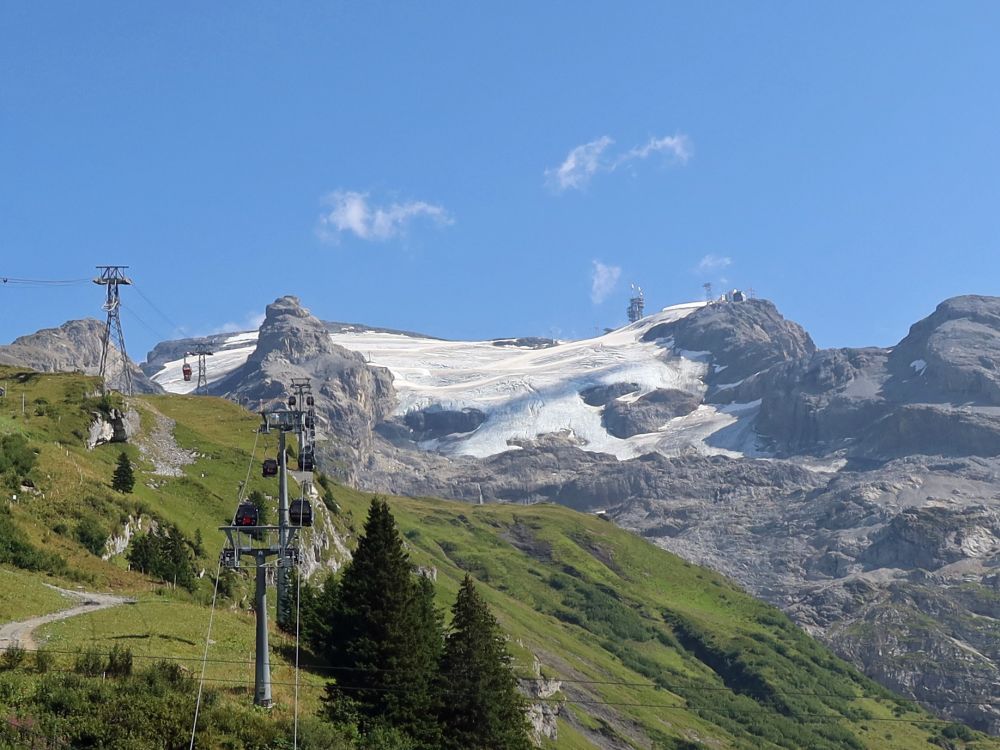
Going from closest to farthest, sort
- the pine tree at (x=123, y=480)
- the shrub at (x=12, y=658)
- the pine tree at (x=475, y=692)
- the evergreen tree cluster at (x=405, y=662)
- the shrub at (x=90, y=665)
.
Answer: the shrub at (x=12, y=658) → the shrub at (x=90, y=665) → the evergreen tree cluster at (x=405, y=662) → the pine tree at (x=475, y=692) → the pine tree at (x=123, y=480)

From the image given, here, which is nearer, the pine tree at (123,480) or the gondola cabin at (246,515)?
the gondola cabin at (246,515)

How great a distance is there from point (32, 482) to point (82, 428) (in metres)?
32.0

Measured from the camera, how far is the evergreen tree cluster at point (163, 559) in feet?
244

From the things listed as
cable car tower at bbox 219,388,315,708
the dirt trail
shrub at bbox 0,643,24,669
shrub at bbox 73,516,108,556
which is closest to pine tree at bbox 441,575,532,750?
cable car tower at bbox 219,388,315,708

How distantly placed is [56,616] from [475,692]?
18.6 metres

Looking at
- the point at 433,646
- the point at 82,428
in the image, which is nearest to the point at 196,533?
the point at 82,428

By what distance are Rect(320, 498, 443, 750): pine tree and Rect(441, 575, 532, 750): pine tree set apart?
0.98 metres

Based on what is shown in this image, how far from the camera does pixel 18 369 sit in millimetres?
139625

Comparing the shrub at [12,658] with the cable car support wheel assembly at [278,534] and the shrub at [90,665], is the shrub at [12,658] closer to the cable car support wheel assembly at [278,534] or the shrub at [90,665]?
the shrub at [90,665]

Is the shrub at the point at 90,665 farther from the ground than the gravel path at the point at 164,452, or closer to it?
closer to it

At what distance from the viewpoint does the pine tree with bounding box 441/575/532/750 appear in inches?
2243

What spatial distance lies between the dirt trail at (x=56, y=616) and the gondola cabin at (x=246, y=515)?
922 centimetres

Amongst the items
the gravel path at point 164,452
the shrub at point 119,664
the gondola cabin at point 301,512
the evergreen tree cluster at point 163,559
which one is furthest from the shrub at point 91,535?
the gravel path at point 164,452

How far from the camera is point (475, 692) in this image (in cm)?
5738
